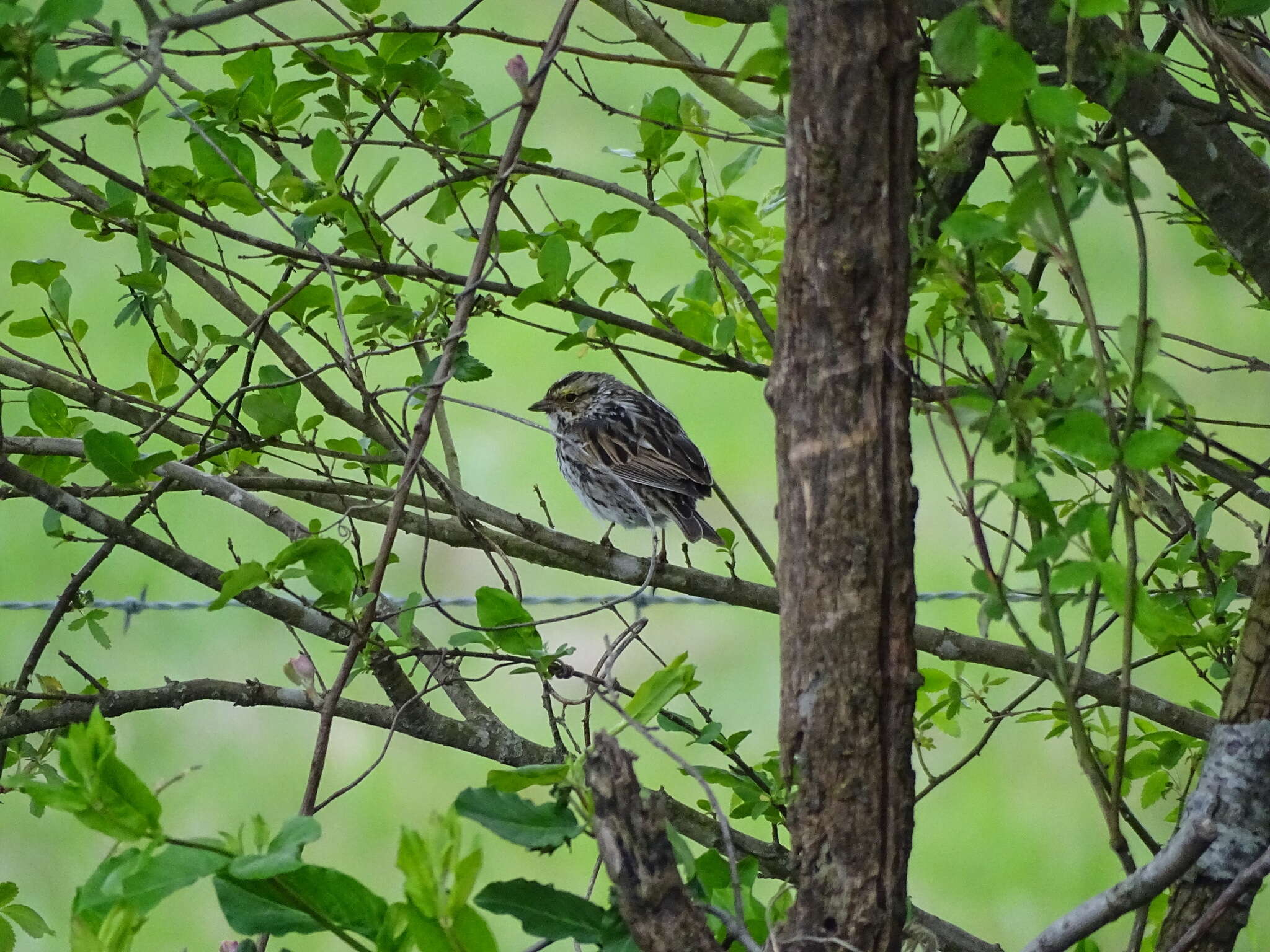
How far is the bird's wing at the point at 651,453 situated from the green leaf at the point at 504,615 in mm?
2949

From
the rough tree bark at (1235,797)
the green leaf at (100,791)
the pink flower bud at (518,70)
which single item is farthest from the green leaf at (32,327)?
the rough tree bark at (1235,797)

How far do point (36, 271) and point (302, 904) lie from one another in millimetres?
1653

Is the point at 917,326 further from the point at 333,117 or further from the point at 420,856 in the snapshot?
the point at 420,856

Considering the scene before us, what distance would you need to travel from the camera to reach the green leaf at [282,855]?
0.91 metres

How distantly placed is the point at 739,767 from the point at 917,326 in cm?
80

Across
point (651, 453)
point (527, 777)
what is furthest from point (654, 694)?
point (651, 453)

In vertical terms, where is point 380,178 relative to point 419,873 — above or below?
above

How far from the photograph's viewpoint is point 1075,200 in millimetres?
1217

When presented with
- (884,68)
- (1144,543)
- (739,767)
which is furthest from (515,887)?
(1144,543)

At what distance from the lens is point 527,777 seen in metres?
1.15

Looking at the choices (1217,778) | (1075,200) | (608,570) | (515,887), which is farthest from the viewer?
(608,570)

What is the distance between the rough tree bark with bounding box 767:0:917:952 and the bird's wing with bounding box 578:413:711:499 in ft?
10.4

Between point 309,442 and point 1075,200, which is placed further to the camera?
point 309,442

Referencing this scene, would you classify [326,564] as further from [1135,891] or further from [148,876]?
[1135,891]
